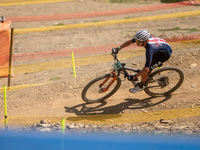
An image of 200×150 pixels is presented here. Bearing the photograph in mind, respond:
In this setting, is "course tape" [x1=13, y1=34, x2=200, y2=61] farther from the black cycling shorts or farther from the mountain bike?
the black cycling shorts

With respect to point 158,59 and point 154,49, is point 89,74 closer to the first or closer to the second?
point 158,59

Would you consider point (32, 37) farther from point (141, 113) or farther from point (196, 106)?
point (196, 106)

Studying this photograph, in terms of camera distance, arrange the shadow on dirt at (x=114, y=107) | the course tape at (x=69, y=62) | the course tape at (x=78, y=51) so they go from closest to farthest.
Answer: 1. the shadow on dirt at (x=114, y=107)
2. the course tape at (x=69, y=62)
3. the course tape at (x=78, y=51)

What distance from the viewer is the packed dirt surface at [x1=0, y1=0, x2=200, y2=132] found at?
663cm

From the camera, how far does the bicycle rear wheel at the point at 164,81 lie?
249 inches

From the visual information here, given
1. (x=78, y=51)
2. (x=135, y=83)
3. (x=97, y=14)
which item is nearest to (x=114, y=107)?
(x=135, y=83)

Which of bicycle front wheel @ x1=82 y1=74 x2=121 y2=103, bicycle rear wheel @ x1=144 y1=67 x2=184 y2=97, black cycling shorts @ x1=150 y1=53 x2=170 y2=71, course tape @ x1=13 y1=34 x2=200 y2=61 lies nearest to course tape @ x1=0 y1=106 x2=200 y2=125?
bicycle front wheel @ x1=82 y1=74 x2=121 y2=103

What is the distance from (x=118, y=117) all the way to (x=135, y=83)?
3.74 feet

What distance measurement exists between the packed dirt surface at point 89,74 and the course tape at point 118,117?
18 cm

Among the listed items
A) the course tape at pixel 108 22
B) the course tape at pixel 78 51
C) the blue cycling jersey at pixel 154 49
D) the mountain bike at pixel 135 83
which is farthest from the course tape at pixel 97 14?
the blue cycling jersey at pixel 154 49

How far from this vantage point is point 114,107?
6633 mm

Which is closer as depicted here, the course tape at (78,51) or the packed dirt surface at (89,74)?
the packed dirt surface at (89,74)

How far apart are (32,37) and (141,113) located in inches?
346

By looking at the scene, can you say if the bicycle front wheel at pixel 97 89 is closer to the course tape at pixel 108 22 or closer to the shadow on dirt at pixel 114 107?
the shadow on dirt at pixel 114 107
